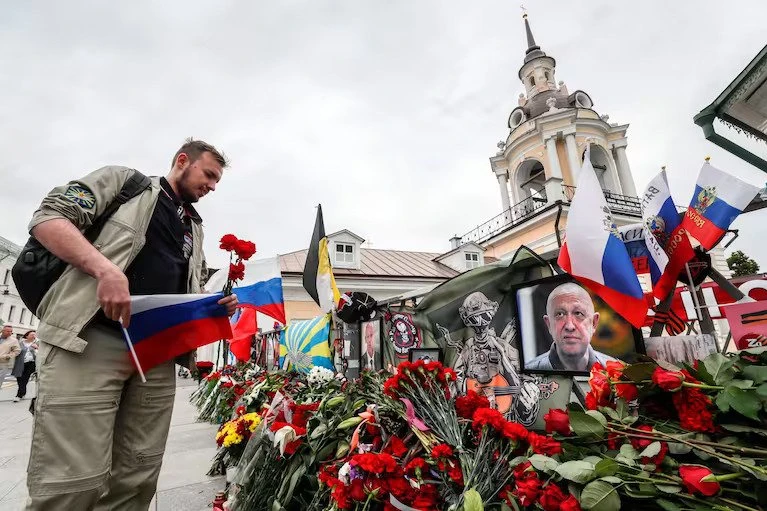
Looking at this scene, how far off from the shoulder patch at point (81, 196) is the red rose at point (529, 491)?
7.24 ft

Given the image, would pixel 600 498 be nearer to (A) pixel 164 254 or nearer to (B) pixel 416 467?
(B) pixel 416 467

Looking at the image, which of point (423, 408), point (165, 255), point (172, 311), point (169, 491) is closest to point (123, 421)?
point (172, 311)

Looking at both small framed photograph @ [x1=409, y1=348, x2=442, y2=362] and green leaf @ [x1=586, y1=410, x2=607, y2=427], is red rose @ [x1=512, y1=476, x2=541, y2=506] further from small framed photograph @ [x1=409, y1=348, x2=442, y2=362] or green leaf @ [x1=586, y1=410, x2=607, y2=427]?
small framed photograph @ [x1=409, y1=348, x2=442, y2=362]

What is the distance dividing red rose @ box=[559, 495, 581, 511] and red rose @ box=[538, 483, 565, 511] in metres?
0.02

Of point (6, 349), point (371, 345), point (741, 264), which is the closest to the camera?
point (371, 345)

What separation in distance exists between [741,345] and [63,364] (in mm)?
3242

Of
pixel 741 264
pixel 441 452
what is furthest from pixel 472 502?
pixel 741 264

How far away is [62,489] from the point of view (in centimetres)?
133

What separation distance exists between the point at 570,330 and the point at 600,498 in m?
1.04

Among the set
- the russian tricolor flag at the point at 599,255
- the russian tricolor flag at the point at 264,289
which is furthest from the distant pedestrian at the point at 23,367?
the russian tricolor flag at the point at 599,255

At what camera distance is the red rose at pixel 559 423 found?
1.59 meters

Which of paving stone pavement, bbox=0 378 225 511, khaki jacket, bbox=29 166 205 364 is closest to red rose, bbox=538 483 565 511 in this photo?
khaki jacket, bbox=29 166 205 364

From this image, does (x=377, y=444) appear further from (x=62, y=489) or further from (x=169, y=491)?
(x=169, y=491)

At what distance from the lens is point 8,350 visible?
905 cm
